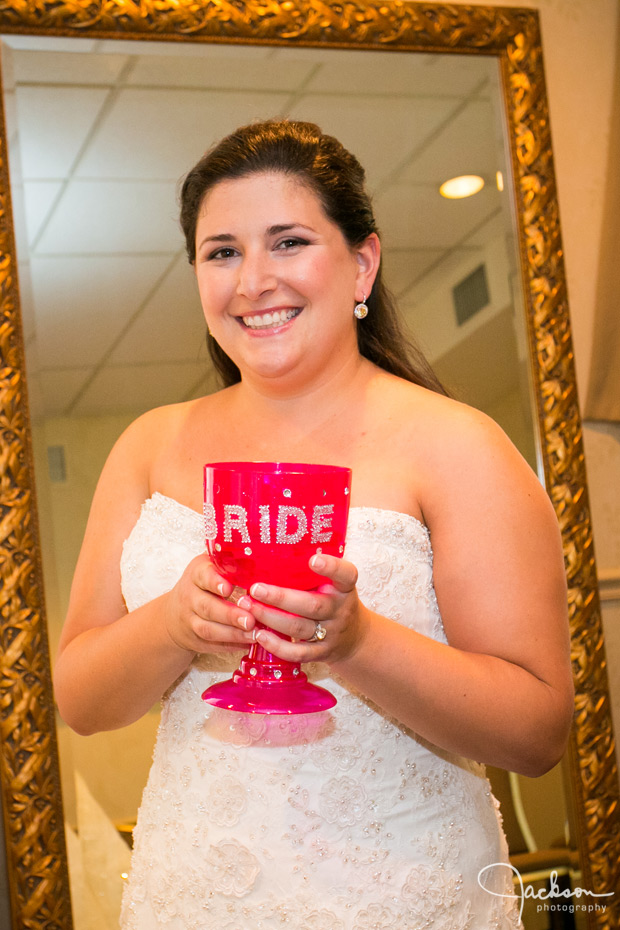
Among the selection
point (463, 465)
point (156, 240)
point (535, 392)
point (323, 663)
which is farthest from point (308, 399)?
point (535, 392)

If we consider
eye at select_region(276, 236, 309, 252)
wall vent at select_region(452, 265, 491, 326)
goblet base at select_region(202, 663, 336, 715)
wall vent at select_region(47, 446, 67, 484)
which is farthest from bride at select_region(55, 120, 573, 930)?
wall vent at select_region(452, 265, 491, 326)

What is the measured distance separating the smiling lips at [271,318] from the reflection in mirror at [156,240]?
643 mm

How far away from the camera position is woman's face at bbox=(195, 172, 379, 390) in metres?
1.20

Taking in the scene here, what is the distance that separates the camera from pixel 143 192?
185 cm

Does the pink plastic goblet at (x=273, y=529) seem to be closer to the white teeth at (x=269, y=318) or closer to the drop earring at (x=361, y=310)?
the white teeth at (x=269, y=318)

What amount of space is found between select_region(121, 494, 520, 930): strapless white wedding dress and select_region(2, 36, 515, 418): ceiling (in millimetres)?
710

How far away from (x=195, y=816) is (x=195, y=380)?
93 cm

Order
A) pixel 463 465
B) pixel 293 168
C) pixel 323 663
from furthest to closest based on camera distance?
pixel 293 168
pixel 463 465
pixel 323 663

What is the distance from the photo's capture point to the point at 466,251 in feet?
6.52

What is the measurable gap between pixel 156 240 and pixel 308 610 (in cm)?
127

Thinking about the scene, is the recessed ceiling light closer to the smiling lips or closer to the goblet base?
the smiling lips

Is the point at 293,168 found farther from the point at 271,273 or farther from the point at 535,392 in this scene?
the point at 535,392

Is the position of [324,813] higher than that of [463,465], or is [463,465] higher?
[463,465]

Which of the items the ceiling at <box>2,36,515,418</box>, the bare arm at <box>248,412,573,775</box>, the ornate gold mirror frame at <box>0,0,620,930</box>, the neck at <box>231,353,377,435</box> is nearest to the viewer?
the bare arm at <box>248,412,573,775</box>
